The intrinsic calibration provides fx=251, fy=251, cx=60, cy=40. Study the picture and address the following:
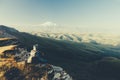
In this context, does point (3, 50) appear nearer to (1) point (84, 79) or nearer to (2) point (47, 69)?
(2) point (47, 69)

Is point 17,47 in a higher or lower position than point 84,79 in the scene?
higher

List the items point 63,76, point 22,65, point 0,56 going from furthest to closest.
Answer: point 0,56 → point 22,65 → point 63,76

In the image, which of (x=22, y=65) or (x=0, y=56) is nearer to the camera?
(x=22, y=65)

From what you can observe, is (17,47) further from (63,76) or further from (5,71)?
(63,76)

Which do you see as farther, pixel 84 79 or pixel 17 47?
pixel 17 47

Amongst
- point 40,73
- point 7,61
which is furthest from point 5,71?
point 40,73

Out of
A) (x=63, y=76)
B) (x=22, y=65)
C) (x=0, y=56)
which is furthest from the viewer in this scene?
(x=0, y=56)

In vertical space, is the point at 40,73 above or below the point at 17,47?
below

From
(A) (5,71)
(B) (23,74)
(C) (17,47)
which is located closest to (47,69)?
(B) (23,74)
